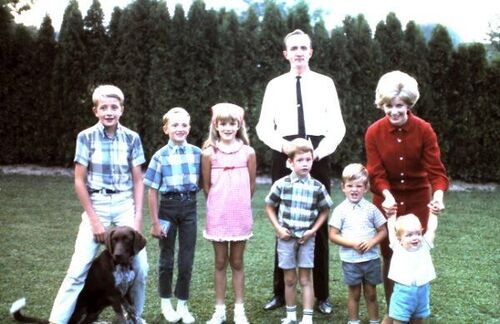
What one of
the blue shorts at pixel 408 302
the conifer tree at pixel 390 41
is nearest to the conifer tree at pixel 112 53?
the conifer tree at pixel 390 41

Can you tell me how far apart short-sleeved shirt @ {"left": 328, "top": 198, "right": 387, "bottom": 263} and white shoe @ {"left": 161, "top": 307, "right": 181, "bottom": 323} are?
1361 millimetres

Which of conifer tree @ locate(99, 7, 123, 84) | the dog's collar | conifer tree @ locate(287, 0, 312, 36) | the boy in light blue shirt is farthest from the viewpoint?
conifer tree @ locate(99, 7, 123, 84)

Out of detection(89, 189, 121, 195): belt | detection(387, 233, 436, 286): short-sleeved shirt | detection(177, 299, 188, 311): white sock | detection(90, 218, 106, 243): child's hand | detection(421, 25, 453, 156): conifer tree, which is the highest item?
detection(421, 25, 453, 156): conifer tree

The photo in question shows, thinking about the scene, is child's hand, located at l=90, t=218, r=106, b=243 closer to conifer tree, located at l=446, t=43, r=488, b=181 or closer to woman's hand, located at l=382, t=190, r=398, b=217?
woman's hand, located at l=382, t=190, r=398, b=217

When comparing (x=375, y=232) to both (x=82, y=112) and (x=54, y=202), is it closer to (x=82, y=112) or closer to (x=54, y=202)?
(x=54, y=202)

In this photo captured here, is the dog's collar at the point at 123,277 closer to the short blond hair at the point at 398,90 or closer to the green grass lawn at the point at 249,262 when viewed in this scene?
the green grass lawn at the point at 249,262

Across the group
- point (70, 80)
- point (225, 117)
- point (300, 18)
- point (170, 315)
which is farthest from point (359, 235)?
point (70, 80)

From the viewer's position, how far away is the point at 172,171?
4.54m

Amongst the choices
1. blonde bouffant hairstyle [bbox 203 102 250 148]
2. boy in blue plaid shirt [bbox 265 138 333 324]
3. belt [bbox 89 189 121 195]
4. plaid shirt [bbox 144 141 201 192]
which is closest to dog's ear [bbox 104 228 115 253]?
belt [bbox 89 189 121 195]

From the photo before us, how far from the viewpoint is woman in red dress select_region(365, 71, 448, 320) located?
159 inches

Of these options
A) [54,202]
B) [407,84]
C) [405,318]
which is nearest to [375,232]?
[405,318]

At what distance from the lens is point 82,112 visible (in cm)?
1170

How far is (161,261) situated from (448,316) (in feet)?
7.56

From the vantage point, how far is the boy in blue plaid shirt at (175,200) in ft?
14.9
